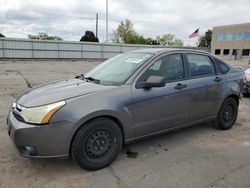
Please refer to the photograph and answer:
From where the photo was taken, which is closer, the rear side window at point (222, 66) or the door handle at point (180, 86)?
the door handle at point (180, 86)

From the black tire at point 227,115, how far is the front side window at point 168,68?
4.31 ft

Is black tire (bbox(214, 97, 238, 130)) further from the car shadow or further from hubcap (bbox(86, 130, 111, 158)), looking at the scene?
hubcap (bbox(86, 130, 111, 158))

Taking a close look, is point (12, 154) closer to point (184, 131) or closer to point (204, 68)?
point (184, 131)

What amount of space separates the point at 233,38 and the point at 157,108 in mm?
52542

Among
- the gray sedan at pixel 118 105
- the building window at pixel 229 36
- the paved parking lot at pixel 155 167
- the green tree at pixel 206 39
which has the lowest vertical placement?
the paved parking lot at pixel 155 167

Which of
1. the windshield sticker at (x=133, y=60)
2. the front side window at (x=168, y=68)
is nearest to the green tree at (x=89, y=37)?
the windshield sticker at (x=133, y=60)

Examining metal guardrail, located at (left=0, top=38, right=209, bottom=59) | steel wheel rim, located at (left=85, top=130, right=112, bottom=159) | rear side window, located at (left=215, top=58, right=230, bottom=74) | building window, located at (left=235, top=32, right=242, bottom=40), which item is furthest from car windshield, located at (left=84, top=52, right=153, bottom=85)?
building window, located at (left=235, top=32, right=242, bottom=40)

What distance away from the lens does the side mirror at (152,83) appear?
10.1 feet

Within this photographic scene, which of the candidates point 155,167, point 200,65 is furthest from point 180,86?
point 155,167

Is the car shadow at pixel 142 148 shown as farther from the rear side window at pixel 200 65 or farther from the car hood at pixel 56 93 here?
the rear side window at pixel 200 65

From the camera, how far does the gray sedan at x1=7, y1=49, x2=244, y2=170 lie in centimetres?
259

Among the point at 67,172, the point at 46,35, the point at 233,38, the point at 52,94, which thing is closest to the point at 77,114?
the point at 52,94

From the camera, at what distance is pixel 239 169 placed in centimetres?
297

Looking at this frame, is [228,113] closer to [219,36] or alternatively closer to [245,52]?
[245,52]
